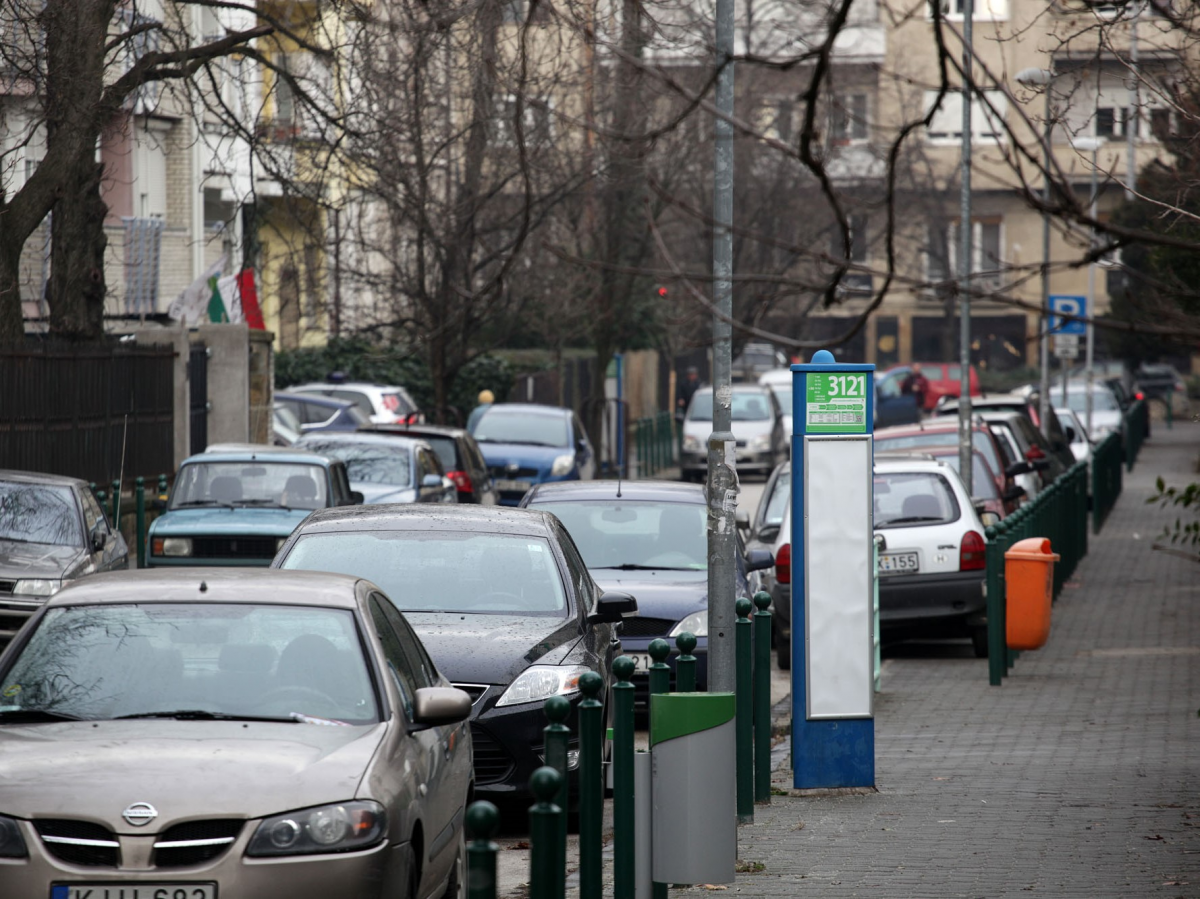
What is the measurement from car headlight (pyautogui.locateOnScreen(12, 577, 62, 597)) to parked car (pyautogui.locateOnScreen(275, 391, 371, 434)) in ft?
53.8

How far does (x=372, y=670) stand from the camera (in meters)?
6.16

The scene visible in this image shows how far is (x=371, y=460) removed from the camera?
21.0 meters

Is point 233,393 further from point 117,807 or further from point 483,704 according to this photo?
point 117,807

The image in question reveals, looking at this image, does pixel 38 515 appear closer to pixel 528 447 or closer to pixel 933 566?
pixel 933 566

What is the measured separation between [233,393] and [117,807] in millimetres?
24051

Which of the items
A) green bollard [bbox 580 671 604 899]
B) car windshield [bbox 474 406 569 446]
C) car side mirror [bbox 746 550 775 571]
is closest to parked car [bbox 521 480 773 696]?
car side mirror [bbox 746 550 775 571]

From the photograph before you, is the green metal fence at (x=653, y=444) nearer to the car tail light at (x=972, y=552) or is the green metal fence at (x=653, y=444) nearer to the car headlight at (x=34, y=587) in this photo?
the car tail light at (x=972, y=552)

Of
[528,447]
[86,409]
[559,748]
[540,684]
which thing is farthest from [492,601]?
[528,447]

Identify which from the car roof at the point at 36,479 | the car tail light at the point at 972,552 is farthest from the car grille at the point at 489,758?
the car tail light at the point at 972,552

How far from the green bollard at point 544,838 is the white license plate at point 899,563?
1088cm

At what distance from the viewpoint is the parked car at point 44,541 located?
42.9 ft

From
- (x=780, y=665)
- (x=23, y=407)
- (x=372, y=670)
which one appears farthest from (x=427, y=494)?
(x=372, y=670)

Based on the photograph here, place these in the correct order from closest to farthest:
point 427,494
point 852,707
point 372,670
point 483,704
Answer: point 372,670, point 483,704, point 852,707, point 427,494

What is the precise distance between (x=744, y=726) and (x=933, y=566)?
701 centimetres
